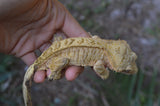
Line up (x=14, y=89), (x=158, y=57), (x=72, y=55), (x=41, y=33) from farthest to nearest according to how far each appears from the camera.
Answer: (x=158, y=57) < (x=14, y=89) < (x=41, y=33) < (x=72, y=55)

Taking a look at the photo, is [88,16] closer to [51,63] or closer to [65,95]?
[65,95]

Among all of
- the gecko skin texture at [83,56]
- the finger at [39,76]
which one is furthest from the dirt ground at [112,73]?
the finger at [39,76]

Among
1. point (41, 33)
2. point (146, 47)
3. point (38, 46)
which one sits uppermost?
point (41, 33)

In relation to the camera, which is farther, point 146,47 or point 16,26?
point 146,47

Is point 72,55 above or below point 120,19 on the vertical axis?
below

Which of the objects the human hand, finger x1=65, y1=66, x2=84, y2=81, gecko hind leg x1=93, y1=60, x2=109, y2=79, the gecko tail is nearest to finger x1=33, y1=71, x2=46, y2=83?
the human hand

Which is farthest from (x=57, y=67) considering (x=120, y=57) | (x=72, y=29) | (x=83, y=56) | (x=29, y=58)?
(x=120, y=57)

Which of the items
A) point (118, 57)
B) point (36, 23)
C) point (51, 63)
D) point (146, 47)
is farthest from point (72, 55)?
point (146, 47)
